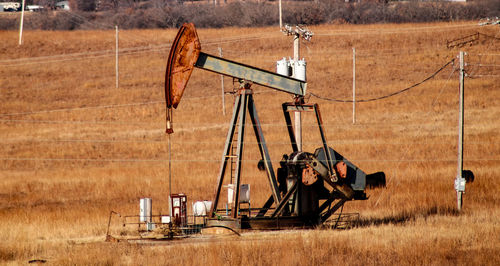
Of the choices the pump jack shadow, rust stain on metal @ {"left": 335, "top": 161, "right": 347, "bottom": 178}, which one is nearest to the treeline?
the pump jack shadow

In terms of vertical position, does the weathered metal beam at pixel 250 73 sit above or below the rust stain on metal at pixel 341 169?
above

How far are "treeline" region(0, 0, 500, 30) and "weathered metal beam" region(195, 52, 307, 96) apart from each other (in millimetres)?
64113

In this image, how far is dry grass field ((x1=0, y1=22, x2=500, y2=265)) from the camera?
18031 millimetres

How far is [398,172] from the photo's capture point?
105 ft

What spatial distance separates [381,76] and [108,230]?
40.2 meters

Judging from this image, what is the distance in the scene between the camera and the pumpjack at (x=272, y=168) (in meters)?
19.4

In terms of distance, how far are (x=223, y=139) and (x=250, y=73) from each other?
23312 mm

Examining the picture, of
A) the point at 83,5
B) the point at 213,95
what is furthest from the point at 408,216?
the point at 83,5

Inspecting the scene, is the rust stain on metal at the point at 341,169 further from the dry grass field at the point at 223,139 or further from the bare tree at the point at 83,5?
the bare tree at the point at 83,5

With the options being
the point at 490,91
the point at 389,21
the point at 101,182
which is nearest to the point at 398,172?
the point at 101,182

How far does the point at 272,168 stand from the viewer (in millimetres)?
20188

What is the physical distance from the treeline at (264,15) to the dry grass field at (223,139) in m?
9.44

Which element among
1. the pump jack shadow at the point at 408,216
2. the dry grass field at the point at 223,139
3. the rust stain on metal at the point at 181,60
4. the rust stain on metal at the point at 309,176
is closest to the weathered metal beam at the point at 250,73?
the rust stain on metal at the point at 181,60

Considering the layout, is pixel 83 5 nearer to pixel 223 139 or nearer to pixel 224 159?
pixel 223 139
